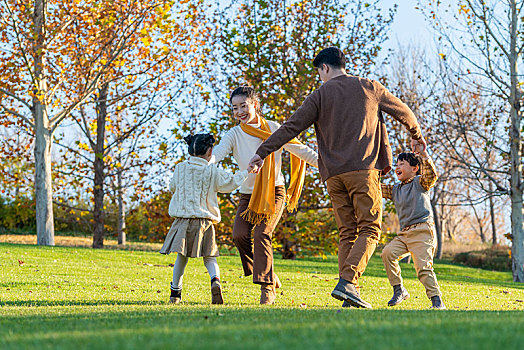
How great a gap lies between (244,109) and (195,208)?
1170 millimetres

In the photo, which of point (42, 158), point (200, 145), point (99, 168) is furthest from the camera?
point (99, 168)

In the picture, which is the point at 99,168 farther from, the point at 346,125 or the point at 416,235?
the point at 346,125

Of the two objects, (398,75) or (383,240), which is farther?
(398,75)

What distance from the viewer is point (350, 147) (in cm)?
512

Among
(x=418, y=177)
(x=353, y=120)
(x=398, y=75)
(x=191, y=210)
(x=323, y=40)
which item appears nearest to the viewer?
(x=353, y=120)

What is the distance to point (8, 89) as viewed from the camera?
16500mm

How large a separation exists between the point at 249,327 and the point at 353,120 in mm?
2552

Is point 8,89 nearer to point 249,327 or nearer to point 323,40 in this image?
point 323,40

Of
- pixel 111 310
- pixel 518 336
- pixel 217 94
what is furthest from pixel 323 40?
pixel 518 336

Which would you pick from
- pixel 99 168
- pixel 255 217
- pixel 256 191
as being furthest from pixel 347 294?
pixel 99 168

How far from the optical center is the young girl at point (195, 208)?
5789 millimetres

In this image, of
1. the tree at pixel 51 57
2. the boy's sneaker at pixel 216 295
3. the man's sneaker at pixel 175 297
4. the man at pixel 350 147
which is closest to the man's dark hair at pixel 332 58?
the man at pixel 350 147

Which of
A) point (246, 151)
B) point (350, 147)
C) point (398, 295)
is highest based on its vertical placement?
point (246, 151)

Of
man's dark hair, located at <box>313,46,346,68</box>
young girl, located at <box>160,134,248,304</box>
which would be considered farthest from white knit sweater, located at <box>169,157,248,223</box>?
man's dark hair, located at <box>313,46,346,68</box>
